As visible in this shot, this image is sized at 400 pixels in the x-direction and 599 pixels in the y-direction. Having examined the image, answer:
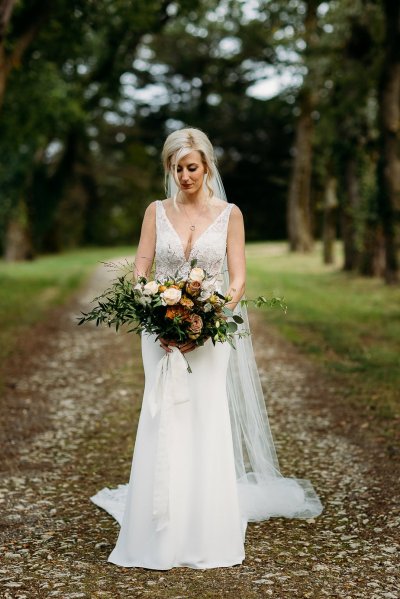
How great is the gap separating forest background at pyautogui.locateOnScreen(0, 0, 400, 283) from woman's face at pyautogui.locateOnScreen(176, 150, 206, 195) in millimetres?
8607

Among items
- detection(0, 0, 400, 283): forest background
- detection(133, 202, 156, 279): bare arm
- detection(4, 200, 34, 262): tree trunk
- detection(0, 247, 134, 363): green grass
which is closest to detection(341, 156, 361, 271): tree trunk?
detection(0, 0, 400, 283): forest background

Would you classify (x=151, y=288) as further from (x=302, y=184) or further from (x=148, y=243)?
(x=302, y=184)

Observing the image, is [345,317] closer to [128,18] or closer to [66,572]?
[128,18]

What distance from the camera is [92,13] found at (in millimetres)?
17188

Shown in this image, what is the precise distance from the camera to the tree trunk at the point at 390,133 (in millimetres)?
17312

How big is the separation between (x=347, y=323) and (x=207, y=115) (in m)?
31.1

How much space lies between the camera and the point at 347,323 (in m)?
13.7

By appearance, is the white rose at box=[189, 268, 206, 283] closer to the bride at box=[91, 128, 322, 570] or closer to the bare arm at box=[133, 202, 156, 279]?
the bride at box=[91, 128, 322, 570]

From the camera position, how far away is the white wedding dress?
4.35 meters

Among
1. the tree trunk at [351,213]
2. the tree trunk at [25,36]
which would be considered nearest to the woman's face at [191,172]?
the tree trunk at [25,36]

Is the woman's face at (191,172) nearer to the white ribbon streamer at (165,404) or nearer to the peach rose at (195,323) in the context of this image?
the peach rose at (195,323)

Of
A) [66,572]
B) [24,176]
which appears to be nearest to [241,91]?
[24,176]

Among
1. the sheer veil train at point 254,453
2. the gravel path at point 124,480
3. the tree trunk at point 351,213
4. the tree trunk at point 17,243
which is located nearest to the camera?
the gravel path at point 124,480

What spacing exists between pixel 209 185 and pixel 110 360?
6.57m
